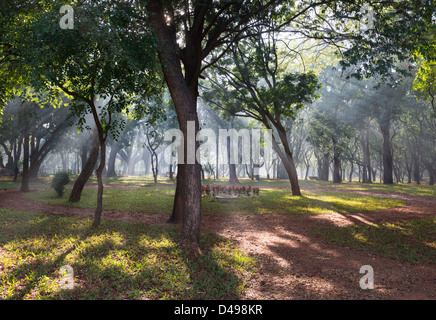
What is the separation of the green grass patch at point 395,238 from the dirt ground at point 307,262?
0.38 meters

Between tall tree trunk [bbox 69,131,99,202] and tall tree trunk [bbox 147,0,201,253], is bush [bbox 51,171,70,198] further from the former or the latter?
tall tree trunk [bbox 147,0,201,253]

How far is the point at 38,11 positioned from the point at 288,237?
1000cm

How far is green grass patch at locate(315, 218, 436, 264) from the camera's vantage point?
6.54 metres

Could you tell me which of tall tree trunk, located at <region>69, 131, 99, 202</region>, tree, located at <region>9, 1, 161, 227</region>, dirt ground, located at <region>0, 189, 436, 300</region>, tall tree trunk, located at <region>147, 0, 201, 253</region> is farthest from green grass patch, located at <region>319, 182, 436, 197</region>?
tree, located at <region>9, 1, 161, 227</region>

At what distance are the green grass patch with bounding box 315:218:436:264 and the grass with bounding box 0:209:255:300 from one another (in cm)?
331

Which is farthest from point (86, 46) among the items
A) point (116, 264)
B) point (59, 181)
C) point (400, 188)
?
point (400, 188)

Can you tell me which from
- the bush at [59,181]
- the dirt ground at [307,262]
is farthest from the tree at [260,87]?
the bush at [59,181]

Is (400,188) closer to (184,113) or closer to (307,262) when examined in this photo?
(307,262)

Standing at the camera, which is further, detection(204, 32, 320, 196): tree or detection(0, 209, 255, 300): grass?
→ detection(204, 32, 320, 196): tree

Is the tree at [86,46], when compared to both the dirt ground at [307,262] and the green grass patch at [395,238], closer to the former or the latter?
the dirt ground at [307,262]

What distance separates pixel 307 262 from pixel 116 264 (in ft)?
13.4
